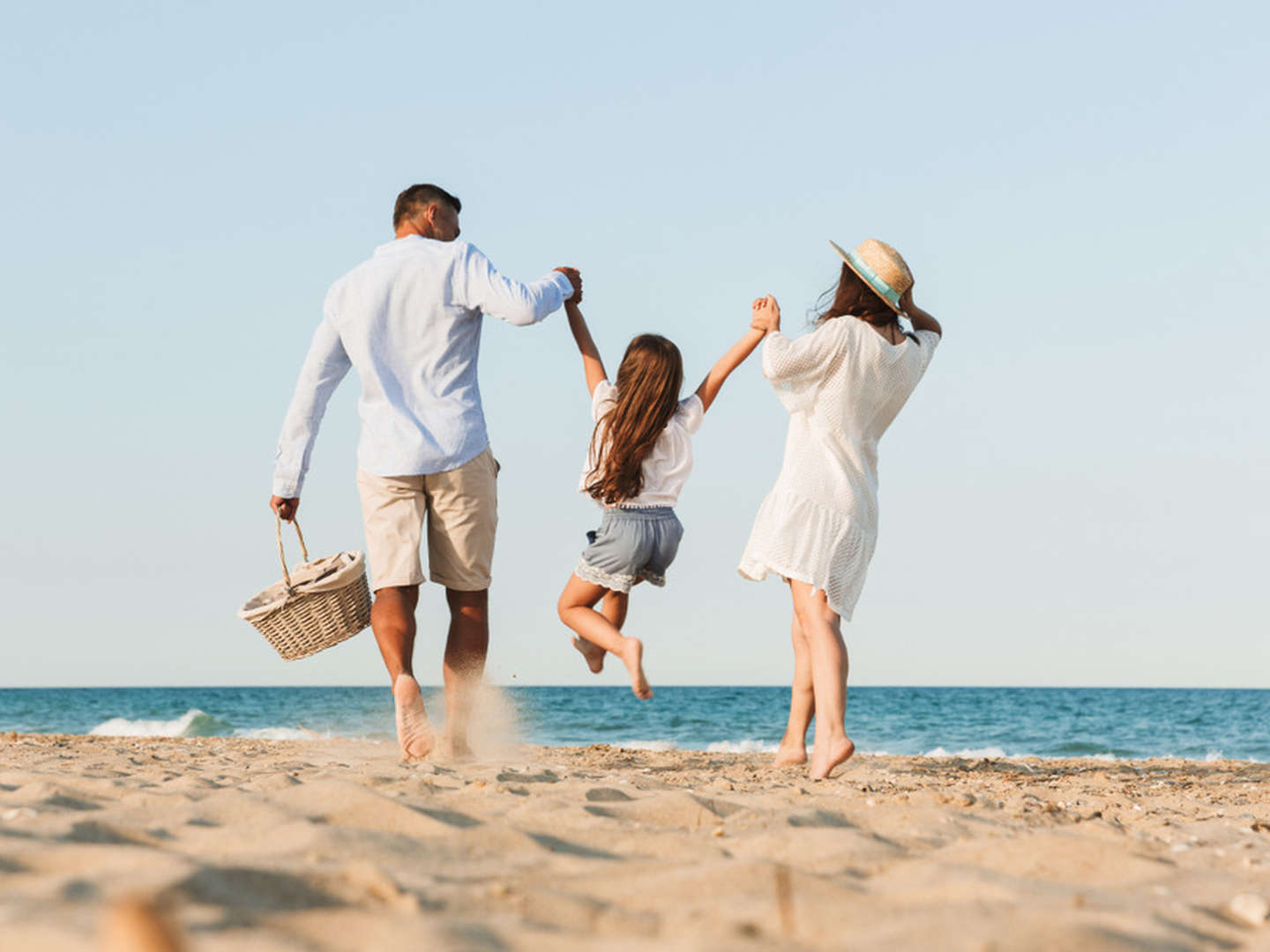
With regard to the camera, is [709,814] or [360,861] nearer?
[360,861]

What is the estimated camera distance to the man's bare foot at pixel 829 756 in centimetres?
414

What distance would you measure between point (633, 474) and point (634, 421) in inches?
8.6

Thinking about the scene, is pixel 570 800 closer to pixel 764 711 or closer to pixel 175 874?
pixel 175 874

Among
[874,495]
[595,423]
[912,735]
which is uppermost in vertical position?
[595,423]

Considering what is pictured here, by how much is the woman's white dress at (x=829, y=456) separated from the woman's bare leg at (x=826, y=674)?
0.08 meters

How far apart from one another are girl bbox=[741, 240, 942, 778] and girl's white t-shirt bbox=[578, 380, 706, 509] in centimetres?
40

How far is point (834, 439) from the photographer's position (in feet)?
15.1

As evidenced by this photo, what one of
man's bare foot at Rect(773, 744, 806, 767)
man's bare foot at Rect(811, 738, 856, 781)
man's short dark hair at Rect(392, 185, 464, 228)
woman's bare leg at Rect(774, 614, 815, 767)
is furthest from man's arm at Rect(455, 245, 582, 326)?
man's bare foot at Rect(773, 744, 806, 767)

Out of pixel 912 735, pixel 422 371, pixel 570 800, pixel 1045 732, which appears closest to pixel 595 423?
pixel 422 371

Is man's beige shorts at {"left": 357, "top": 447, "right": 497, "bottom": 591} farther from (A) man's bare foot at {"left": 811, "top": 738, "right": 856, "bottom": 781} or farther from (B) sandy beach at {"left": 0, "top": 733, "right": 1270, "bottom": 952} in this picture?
(A) man's bare foot at {"left": 811, "top": 738, "right": 856, "bottom": 781}

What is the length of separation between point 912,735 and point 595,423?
671 inches

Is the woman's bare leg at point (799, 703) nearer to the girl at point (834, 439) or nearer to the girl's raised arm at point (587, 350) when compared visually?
the girl at point (834, 439)

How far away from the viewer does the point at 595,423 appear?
488 centimetres

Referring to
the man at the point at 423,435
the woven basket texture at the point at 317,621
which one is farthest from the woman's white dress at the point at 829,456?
the woven basket texture at the point at 317,621
